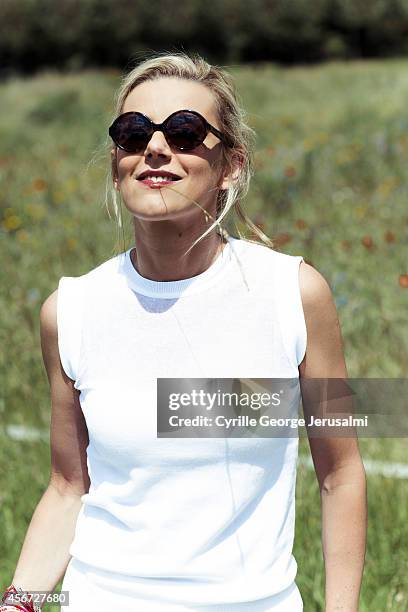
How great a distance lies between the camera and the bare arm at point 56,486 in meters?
1.79

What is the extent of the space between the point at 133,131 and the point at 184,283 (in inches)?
11.8

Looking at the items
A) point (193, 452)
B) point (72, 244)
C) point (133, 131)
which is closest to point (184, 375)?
point (193, 452)

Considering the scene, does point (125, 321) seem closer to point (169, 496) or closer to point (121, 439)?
point (121, 439)

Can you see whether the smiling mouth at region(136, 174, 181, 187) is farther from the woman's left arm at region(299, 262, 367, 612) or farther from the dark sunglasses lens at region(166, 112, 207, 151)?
the woman's left arm at region(299, 262, 367, 612)

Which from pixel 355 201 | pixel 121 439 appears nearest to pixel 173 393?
pixel 121 439

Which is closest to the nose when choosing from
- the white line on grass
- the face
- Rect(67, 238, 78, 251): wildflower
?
the face

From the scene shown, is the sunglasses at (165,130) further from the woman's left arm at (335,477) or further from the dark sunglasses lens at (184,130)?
the woman's left arm at (335,477)

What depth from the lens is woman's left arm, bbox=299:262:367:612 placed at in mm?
1642

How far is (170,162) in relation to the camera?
1705 millimetres

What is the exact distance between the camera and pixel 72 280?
181 centimetres

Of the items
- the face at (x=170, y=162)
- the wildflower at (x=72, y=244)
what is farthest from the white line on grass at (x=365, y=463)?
the wildflower at (x=72, y=244)

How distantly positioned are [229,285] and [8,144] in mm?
13151

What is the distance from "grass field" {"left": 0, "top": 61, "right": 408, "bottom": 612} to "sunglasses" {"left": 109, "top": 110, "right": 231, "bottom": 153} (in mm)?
312

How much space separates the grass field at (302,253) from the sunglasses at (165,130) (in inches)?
12.3
